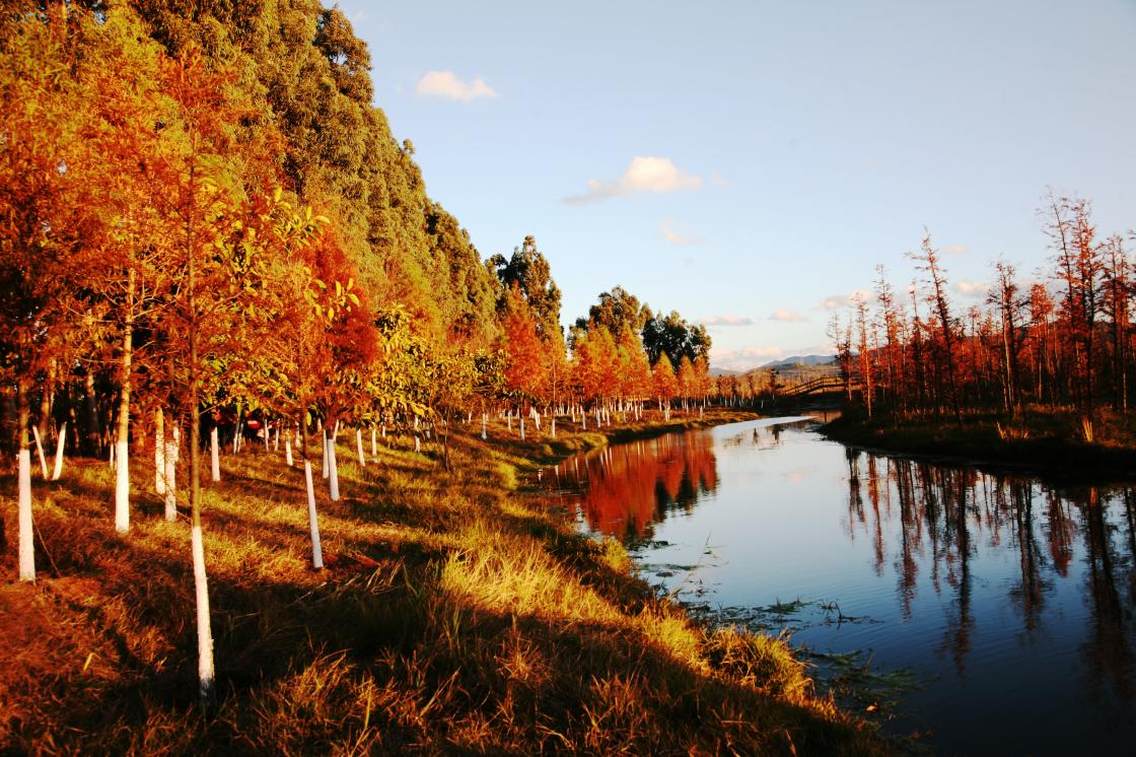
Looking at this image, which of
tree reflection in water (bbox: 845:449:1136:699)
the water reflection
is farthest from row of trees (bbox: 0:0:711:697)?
tree reflection in water (bbox: 845:449:1136:699)

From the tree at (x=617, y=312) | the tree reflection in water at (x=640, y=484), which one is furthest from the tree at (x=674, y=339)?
the tree reflection in water at (x=640, y=484)

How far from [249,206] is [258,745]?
5471 millimetres

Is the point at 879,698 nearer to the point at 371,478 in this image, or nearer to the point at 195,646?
the point at 195,646

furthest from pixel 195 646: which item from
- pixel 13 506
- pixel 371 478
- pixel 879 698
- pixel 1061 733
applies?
pixel 371 478

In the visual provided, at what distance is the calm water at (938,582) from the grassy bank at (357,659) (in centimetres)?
256

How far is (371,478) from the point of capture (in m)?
24.5

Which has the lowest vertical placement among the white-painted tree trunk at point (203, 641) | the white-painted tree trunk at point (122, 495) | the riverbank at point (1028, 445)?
the riverbank at point (1028, 445)

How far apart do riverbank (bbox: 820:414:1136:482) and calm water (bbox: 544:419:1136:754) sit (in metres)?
2.63

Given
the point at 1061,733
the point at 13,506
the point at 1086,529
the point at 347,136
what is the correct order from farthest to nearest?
the point at 347,136, the point at 1086,529, the point at 13,506, the point at 1061,733

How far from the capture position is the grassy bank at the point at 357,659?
19.0 ft

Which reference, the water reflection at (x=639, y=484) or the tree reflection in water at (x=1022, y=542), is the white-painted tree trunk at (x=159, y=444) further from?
the water reflection at (x=639, y=484)

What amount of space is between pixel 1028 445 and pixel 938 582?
2257cm

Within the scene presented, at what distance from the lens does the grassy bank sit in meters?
5.79

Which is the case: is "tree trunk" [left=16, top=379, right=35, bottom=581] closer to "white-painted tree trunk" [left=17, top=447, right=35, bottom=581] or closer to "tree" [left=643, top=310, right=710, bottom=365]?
"white-painted tree trunk" [left=17, top=447, right=35, bottom=581]
